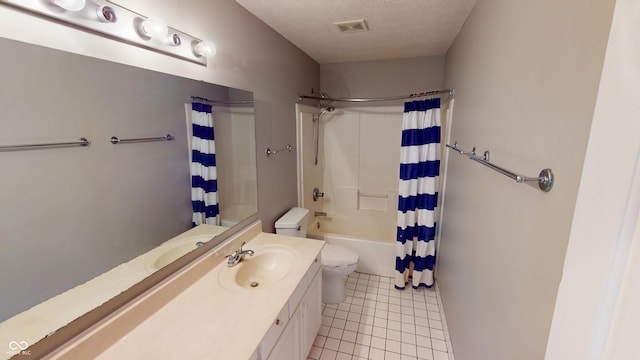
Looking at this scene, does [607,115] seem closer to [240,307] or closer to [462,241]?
[240,307]

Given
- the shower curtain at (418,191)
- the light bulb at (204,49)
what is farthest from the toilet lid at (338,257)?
the light bulb at (204,49)

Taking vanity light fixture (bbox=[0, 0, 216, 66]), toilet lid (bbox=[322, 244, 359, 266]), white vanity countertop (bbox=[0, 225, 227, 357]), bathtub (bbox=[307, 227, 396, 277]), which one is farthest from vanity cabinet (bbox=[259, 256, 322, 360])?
vanity light fixture (bbox=[0, 0, 216, 66])

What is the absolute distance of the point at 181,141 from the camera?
136cm

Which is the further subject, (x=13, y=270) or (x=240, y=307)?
(x=240, y=307)

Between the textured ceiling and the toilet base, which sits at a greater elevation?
the textured ceiling

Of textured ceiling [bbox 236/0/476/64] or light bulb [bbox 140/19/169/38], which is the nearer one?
light bulb [bbox 140/19/169/38]

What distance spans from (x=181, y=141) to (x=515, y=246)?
1523 mm

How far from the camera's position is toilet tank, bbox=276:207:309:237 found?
89.4 inches

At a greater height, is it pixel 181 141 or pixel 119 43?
pixel 119 43

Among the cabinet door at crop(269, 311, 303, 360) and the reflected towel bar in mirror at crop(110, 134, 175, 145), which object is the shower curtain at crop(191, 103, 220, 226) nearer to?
the reflected towel bar in mirror at crop(110, 134, 175, 145)

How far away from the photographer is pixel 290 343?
141 cm

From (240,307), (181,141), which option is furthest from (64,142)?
(240,307)

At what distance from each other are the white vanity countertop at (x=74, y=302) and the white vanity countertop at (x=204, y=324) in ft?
0.32

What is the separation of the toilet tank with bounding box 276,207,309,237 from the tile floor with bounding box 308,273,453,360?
2.51 ft
